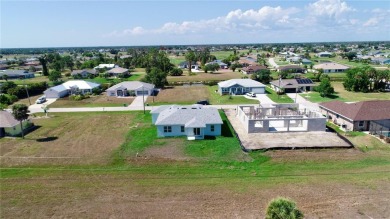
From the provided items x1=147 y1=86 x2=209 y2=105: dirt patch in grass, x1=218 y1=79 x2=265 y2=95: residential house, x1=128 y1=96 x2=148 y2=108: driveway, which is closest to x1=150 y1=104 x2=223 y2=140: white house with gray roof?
x1=128 y1=96 x2=148 y2=108: driveway

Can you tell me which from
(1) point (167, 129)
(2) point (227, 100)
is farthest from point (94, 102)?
(1) point (167, 129)

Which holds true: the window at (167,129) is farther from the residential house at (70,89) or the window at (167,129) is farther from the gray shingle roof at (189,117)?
the residential house at (70,89)

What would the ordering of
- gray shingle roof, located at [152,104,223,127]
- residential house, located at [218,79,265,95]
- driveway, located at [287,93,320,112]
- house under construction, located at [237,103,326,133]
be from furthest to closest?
residential house, located at [218,79,265,95] → driveway, located at [287,93,320,112] → house under construction, located at [237,103,326,133] → gray shingle roof, located at [152,104,223,127]

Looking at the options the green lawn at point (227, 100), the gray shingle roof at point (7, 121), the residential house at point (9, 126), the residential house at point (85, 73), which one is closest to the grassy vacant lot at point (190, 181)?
the residential house at point (9, 126)

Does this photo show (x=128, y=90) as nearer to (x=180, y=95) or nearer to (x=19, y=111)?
(x=180, y=95)

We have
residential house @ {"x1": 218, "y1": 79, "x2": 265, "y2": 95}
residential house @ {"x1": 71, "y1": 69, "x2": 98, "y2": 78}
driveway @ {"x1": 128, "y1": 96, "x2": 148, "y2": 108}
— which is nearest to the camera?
driveway @ {"x1": 128, "y1": 96, "x2": 148, "y2": 108}

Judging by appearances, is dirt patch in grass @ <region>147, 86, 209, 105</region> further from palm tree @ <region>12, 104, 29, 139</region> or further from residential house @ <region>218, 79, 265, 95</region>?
palm tree @ <region>12, 104, 29, 139</region>
